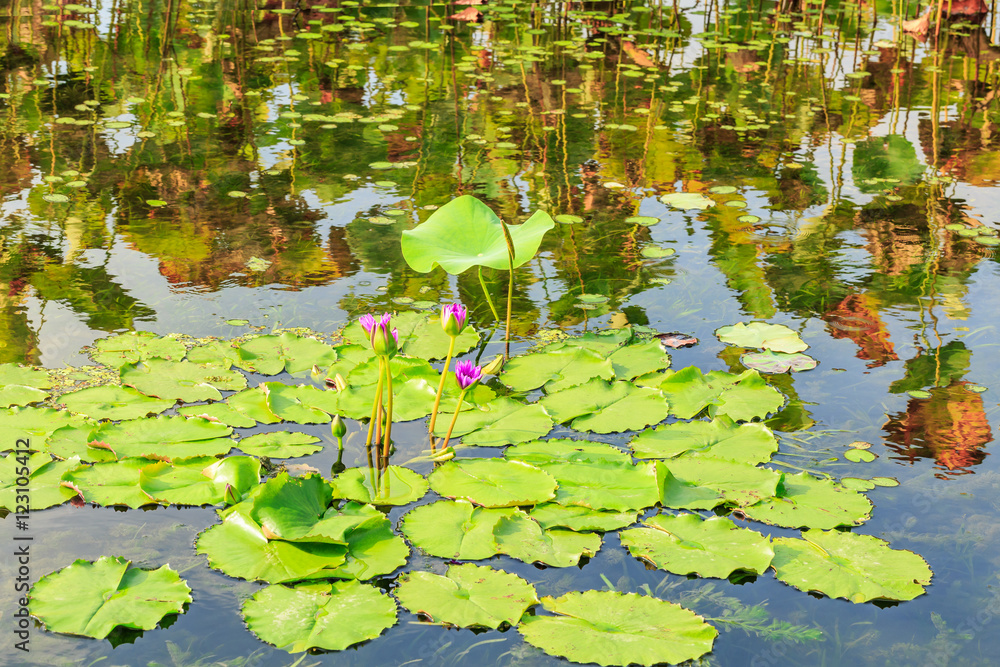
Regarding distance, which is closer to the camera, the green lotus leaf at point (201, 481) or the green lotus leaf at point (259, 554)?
the green lotus leaf at point (259, 554)

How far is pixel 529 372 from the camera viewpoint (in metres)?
2.03

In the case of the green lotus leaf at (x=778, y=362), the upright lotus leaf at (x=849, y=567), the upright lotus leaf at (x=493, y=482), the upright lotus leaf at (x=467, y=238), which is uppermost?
the upright lotus leaf at (x=467, y=238)

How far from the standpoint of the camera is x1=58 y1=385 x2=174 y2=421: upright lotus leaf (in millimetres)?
1807

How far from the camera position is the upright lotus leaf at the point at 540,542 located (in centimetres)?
144

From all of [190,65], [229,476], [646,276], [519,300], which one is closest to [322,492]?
[229,476]

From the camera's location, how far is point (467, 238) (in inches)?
83.5

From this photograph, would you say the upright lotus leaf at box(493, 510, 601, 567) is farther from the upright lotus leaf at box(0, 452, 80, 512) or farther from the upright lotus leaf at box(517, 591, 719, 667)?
the upright lotus leaf at box(0, 452, 80, 512)

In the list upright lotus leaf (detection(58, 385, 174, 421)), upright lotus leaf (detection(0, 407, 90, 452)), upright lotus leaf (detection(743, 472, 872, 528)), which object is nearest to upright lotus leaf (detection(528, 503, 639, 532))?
upright lotus leaf (detection(743, 472, 872, 528))

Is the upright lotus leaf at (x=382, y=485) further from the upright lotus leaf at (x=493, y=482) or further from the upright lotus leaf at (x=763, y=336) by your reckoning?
the upright lotus leaf at (x=763, y=336)

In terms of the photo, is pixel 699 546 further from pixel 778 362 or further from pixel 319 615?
pixel 778 362

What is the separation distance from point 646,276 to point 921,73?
3.46 metres

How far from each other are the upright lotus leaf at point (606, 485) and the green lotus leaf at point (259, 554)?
0.44 metres

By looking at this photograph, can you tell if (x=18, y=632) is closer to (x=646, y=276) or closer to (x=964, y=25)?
(x=646, y=276)

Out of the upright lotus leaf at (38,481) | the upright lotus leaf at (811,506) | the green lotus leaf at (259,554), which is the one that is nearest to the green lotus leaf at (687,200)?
the upright lotus leaf at (811,506)
